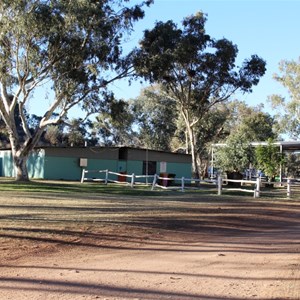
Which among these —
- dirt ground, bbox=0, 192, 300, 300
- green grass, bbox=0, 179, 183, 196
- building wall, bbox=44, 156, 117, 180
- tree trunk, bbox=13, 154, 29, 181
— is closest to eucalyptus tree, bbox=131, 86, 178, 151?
building wall, bbox=44, 156, 117, 180

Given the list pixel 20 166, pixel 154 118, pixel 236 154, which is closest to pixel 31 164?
pixel 20 166

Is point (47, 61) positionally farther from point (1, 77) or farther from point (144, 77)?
point (144, 77)

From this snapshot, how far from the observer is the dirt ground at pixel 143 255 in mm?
6219

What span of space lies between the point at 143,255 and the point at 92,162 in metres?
34.5

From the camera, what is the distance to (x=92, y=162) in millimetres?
42875

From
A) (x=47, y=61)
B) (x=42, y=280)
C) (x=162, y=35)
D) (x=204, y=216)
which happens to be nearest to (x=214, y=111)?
(x=162, y=35)

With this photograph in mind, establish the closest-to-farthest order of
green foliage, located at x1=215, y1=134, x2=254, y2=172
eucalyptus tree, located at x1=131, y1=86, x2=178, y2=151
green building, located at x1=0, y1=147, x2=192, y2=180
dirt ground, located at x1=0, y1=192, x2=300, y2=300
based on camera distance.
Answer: dirt ground, located at x1=0, y1=192, x2=300, y2=300, green building, located at x1=0, y1=147, x2=192, y2=180, green foliage, located at x1=215, y1=134, x2=254, y2=172, eucalyptus tree, located at x1=131, y1=86, x2=178, y2=151

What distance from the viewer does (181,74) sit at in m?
42.2

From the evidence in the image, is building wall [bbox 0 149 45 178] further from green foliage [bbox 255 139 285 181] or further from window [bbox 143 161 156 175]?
green foliage [bbox 255 139 285 181]

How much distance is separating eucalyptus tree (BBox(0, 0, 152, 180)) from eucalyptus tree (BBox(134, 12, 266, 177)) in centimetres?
379

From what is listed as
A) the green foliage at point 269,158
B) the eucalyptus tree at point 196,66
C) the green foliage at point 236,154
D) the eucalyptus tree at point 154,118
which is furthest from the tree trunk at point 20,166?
the eucalyptus tree at point 154,118

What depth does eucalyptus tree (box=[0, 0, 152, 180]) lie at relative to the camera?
27.9 metres

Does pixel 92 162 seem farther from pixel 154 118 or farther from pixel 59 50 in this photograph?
pixel 154 118

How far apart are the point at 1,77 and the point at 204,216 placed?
18.7 metres
